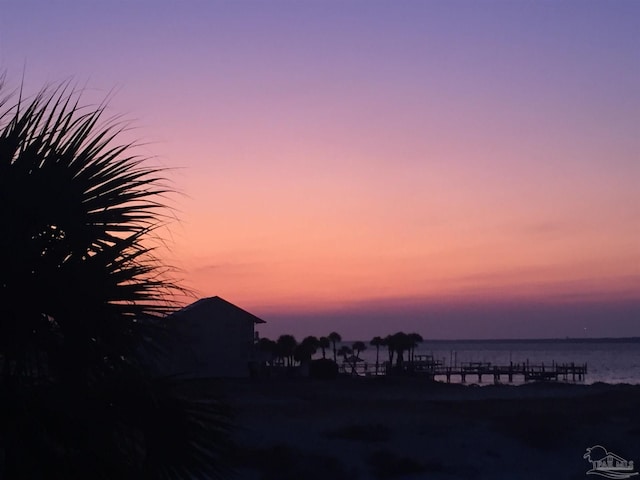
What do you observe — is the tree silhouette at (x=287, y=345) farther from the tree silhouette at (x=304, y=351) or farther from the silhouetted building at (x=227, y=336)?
the silhouetted building at (x=227, y=336)

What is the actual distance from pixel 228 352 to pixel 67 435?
50.0m

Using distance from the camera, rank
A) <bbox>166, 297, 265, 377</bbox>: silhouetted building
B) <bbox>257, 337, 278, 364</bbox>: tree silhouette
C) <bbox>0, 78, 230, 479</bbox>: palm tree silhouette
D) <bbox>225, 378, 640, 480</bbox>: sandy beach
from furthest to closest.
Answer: <bbox>257, 337, 278, 364</bbox>: tree silhouette < <bbox>166, 297, 265, 377</bbox>: silhouetted building < <bbox>225, 378, 640, 480</bbox>: sandy beach < <bbox>0, 78, 230, 479</bbox>: palm tree silhouette

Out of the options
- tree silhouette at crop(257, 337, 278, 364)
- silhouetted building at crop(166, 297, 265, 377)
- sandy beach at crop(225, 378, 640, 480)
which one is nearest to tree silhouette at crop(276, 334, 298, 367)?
tree silhouette at crop(257, 337, 278, 364)

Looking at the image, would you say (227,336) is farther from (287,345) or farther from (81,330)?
(81,330)

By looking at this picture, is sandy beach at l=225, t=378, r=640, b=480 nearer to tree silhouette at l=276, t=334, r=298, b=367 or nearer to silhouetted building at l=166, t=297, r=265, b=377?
silhouetted building at l=166, t=297, r=265, b=377

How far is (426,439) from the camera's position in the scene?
86.7ft

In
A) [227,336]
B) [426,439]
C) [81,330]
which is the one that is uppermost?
[227,336]

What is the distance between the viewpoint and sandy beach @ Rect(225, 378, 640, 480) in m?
22.4

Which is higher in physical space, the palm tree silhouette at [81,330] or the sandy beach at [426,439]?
the palm tree silhouette at [81,330]

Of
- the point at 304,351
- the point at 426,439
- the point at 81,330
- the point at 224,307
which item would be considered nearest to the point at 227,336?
the point at 224,307

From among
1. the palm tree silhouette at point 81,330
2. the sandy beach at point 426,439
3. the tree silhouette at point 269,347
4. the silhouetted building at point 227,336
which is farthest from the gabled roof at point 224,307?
the palm tree silhouette at point 81,330

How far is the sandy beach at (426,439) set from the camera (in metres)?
22.4

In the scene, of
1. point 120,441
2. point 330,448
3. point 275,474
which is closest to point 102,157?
point 120,441

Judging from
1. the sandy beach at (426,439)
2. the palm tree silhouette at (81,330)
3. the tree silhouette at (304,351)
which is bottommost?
the sandy beach at (426,439)
